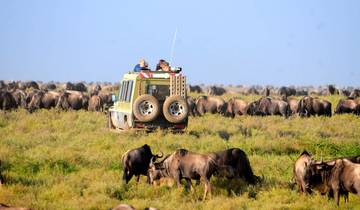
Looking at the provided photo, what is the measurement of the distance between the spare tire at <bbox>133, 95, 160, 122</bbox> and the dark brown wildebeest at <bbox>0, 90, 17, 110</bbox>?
16.0 meters

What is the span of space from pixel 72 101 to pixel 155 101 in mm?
17681

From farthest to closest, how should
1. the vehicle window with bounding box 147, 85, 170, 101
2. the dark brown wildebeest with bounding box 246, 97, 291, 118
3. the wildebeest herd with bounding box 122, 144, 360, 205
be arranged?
the dark brown wildebeest with bounding box 246, 97, 291, 118
the vehicle window with bounding box 147, 85, 170, 101
the wildebeest herd with bounding box 122, 144, 360, 205

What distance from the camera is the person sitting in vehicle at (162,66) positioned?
68.0 ft

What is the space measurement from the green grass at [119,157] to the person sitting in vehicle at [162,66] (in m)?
2.03

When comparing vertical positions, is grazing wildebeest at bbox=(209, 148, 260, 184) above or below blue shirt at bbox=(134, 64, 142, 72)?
below

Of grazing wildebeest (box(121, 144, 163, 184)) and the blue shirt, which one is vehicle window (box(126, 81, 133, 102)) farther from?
grazing wildebeest (box(121, 144, 163, 184))

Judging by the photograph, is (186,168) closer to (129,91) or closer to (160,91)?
(160,91)

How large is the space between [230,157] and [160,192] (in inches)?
63.9

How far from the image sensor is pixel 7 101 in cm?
3459

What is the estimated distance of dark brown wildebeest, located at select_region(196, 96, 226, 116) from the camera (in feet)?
119

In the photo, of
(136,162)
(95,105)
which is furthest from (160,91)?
(95,105)

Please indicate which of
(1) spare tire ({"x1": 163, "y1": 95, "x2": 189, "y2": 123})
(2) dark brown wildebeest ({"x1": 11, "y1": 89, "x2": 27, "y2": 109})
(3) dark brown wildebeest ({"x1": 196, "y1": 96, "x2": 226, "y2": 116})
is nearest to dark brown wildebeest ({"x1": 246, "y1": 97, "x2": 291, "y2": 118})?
(3) dark brown wildebeest ({"x1": 196, "y1": 96, "x2": 226, "y2": 116})

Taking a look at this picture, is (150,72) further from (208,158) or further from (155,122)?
(208,158)

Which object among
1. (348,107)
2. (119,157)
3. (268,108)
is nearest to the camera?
(119,157)
